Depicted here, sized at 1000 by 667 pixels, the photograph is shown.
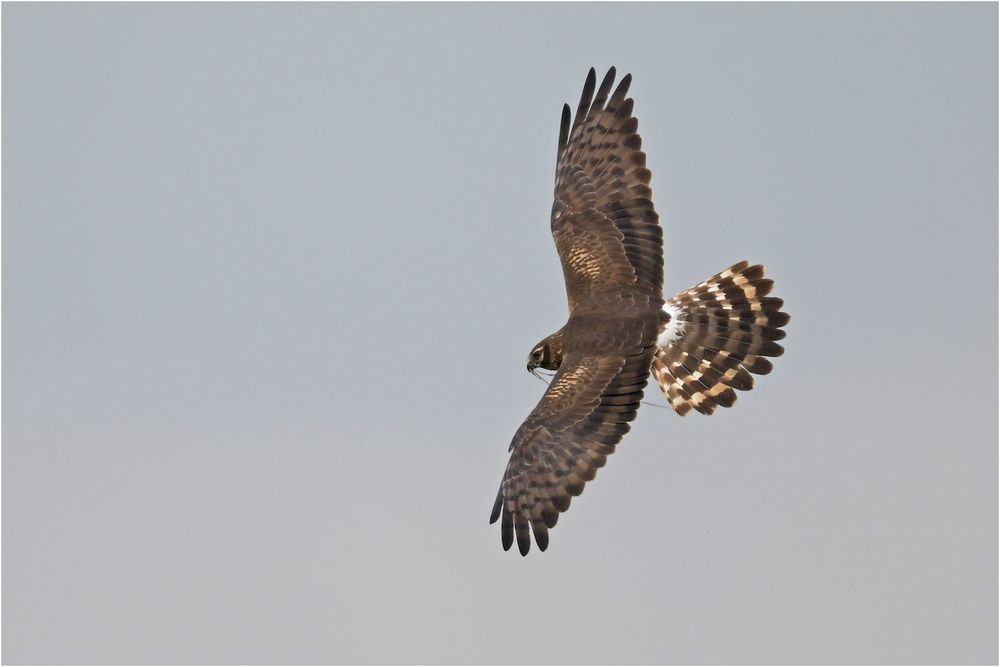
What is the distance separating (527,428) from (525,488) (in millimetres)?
678

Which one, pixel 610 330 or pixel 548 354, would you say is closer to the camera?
pixel 610 330

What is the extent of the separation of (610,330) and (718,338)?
5.44 ft

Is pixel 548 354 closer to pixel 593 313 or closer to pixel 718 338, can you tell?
pixel 593 313

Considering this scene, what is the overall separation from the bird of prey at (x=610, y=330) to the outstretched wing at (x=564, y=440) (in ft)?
0.04

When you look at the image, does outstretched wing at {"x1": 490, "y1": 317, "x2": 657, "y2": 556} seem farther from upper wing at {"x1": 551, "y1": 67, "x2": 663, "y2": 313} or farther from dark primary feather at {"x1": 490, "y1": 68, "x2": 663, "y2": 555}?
upper wing at {"x1": 551, "y1": 67, "x2": 663, "y2": 313}

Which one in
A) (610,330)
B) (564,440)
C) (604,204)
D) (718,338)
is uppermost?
(604,204)

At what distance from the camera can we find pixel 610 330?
18.7m

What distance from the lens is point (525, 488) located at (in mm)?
17328

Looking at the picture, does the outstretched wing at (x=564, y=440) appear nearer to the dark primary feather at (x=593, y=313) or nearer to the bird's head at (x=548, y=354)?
the dark primary feather at (x=593, y=313)

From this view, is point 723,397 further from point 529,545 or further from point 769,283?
point 529,545

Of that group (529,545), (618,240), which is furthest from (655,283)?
(529,545)

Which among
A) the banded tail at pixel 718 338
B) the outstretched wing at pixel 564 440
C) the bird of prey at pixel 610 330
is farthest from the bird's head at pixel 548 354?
the banded tail at pixel 718 338

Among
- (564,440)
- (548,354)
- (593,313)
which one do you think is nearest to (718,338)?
(593,313)

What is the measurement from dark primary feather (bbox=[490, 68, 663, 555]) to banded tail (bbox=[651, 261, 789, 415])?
0.55 m
